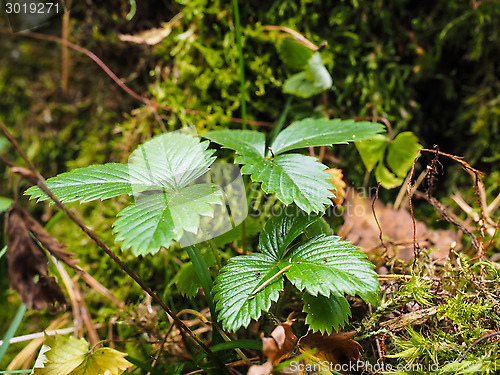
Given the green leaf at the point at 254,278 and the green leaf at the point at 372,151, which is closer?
the green leaf at the point at 254,278

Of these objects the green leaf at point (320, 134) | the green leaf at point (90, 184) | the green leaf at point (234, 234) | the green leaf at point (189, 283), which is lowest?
the green leaf at point (189, 283)

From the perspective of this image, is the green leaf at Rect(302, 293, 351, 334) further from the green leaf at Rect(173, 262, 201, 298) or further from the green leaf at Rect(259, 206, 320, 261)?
the green leaf at Rect(173, 262, 201, 298)

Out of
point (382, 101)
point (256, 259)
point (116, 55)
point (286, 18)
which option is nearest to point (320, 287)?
point (256, 259)

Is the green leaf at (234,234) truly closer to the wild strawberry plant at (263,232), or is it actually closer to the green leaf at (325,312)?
the wild strawberry plant at (263,232)

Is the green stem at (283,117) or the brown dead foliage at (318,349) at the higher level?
the green stem at (283,117)

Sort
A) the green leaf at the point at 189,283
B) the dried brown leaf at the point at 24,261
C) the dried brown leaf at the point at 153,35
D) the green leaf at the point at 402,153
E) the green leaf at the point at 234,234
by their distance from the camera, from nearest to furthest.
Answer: the dried brown leaf at the point at 24,261
the green leaf at the point at 189,283
the green leaf at the point at 234,234
the green leaf at the point at 402,153
the dried brown leaf at the point at 153,35

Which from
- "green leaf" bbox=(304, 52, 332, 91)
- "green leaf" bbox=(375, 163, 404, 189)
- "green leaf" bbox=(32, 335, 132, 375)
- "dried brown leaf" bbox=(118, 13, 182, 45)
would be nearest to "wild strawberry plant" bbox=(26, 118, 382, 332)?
"green leaf" bbox=(32, 335, 132, 375)

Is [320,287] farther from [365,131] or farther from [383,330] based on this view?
[365,131]

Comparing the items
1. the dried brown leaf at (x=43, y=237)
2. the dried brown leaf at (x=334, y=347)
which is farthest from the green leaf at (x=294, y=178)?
the dried brown leaf at (x=43, y=237)
